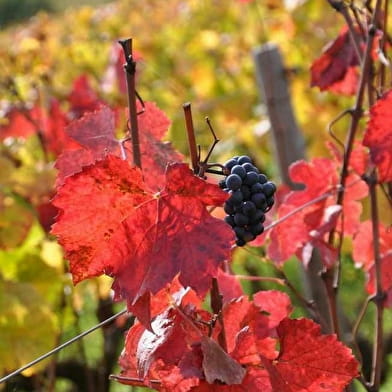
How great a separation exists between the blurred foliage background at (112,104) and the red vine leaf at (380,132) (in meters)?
0.33

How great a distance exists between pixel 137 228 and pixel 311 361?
0.24m

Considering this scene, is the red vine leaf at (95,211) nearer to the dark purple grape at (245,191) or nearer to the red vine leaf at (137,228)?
the red vine leaf at (137,228)

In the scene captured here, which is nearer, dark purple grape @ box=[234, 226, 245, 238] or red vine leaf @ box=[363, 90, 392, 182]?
dark purple grape @ box=[234, 226, 245, 238]

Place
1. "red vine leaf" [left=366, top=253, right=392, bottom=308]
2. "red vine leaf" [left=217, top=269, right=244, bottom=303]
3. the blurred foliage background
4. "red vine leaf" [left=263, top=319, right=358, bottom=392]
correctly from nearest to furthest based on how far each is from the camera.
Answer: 1. "red vine leaf" [left=263, top=319, right=358, bottom=392]
2. "red vine leaf" [left=217, top=269, right=244, bottom=303]
3. "red vine leaf" [left=366, top=253, right=392, bottom=308]
4. the blurred foliage background

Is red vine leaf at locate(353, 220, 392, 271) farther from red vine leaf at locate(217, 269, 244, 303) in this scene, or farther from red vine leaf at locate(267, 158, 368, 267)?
red vine leaf at locate(217, 269, 244, 303)

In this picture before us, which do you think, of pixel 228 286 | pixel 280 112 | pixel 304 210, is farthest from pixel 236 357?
pixel 280 112

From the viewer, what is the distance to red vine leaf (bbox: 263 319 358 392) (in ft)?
2.98

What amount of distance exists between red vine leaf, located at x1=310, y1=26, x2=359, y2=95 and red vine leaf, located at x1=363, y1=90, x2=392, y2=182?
353mm

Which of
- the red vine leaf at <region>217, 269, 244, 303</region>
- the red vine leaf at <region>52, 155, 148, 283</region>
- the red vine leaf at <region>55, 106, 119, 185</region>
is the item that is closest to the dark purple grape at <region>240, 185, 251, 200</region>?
the red vine leaf at <region>52, 155, 148, 283</region>

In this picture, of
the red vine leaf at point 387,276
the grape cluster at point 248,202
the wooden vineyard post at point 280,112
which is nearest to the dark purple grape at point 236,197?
the grape cluster at point 248,202

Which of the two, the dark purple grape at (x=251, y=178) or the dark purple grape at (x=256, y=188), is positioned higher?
the dark purple grape at (x=251, y=178)

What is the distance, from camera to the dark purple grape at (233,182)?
85 cm

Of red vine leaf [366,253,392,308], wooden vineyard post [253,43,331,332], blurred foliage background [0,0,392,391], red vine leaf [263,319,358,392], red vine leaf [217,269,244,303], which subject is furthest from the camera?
wooden vineyard post [253,43,331,332]

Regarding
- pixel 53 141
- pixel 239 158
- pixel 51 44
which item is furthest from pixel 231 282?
pixel 51 44
